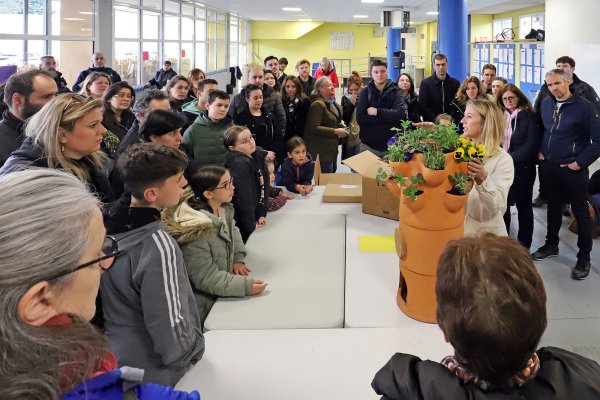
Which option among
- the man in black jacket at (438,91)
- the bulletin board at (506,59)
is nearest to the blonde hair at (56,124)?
the man in black jacket at (438,91)

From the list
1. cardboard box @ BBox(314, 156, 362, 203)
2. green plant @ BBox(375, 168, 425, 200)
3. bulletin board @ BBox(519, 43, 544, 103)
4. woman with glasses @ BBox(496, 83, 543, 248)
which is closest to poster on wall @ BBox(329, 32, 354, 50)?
bulletin board @ BBox(519, 43, 544, 103)

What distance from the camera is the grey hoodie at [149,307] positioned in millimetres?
1412

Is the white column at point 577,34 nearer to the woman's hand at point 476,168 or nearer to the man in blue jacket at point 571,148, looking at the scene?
the man in blue jacket at point 571,148

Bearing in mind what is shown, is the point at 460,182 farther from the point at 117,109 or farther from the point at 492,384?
the point at 117,109

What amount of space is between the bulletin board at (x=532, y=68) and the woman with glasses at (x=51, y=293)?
944 centimetres

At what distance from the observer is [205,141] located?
11.1ft

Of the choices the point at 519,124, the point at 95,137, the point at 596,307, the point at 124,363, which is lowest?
the point at 596,307

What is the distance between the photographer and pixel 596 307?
3094 millimetres

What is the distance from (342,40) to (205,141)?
2028cm

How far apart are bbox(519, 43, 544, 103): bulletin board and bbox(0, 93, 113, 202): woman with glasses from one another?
8.56 metres

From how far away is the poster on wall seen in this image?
2231 cm

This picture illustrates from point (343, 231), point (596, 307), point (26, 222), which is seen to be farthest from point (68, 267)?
point (596, 307)

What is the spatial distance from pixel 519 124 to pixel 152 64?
8.91 metres

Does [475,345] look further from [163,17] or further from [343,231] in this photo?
[163,17]
